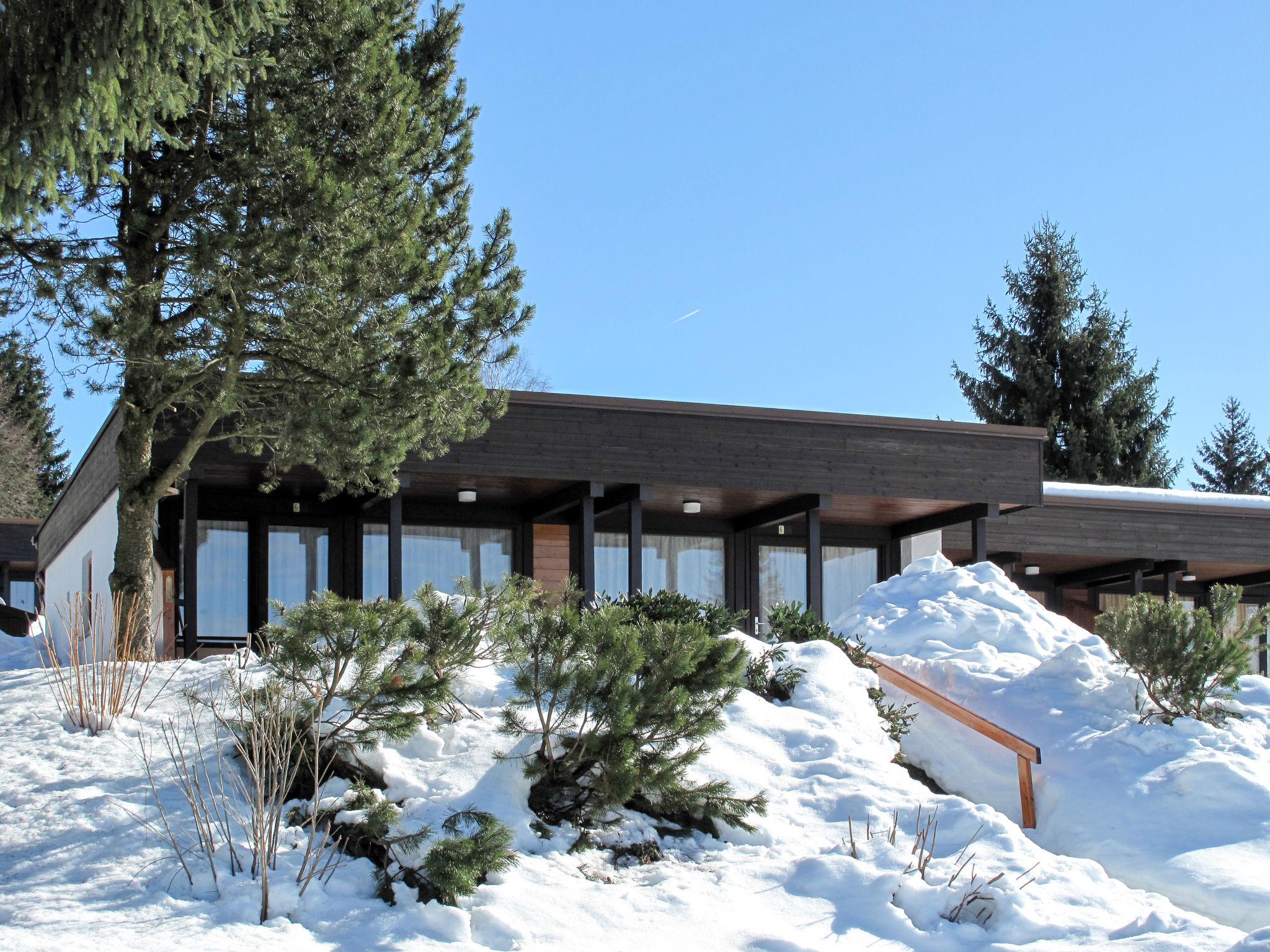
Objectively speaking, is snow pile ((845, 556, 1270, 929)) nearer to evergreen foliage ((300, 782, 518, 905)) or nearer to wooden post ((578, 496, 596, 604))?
wooden post ((578, 496, 596, 604))

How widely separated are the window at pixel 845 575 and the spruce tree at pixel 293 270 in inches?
322

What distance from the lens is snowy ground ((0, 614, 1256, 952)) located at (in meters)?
4.61

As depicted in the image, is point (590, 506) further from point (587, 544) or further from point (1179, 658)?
point (1179, 658)

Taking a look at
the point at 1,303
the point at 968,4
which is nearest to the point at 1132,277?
the point at 968,4

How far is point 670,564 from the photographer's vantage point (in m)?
14.9

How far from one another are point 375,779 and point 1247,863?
4.79 m

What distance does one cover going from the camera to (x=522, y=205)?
30.1 ft

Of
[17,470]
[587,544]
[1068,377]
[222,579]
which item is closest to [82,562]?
[222,579]

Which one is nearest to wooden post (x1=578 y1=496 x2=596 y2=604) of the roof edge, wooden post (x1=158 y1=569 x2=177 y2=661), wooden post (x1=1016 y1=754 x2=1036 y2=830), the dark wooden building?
the dark wooden building

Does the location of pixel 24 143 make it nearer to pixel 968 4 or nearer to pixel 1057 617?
pixel 968 4

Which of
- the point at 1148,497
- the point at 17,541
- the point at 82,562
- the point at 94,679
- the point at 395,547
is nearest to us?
the point at 94,679

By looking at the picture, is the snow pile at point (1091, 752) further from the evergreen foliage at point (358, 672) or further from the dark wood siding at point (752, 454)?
the evergreen foliage at point (358, 672)

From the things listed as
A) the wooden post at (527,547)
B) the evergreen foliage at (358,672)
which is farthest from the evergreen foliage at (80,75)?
the wooden post at (527,547)

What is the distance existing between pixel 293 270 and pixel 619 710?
135 inches
